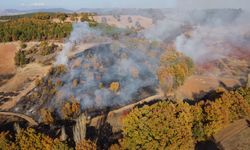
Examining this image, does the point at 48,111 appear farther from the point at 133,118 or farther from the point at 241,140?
the point at 241,140

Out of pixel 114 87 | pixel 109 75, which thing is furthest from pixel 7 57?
pixel 114 87

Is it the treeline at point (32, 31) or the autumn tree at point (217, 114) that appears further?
the treeline at point (32, 31)

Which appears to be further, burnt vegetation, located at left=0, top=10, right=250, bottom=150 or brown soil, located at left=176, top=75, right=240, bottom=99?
brown soil, located at left=176, top=75, right=240, bottom=99

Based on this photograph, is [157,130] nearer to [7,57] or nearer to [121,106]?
[121,106]

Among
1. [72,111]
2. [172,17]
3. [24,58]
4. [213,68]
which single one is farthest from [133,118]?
[172,17]

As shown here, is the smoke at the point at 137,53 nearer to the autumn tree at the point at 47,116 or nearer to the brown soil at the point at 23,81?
the autumn tree at the point at 47,116

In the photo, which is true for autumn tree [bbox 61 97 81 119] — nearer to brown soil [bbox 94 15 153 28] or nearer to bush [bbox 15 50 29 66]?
bush [bbox 15 50 29 66]

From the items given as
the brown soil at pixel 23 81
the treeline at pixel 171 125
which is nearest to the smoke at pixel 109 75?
the brown soil at pixel 23 81

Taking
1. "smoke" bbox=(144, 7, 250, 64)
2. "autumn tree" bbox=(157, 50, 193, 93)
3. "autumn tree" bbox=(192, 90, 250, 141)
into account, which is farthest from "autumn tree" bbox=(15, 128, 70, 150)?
"smoke" bbox=(144, 7, 250, 64)
